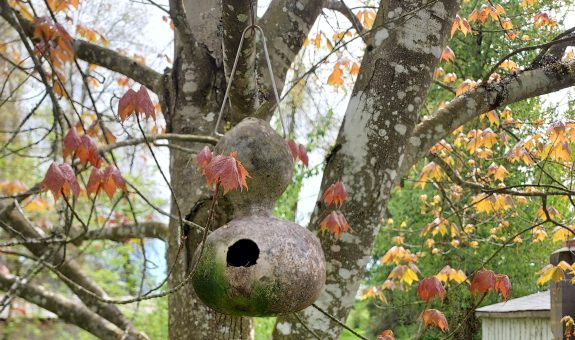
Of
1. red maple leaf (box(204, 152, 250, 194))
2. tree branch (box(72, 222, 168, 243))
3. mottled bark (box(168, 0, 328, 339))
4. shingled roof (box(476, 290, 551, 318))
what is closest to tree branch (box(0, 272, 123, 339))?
tree branch (box(72, 222, 168, 243))

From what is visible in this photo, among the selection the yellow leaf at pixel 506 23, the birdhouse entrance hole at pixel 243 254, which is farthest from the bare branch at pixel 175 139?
the yellow leaf at pixel 506 23

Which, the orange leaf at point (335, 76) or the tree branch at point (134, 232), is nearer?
the tree branch at point (134, 232)

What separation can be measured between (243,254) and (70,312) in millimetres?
2800

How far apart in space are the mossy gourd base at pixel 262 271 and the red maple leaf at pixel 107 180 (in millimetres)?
955

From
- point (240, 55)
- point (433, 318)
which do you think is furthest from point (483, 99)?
point (240, 55)

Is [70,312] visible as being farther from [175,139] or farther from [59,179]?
[175,139]

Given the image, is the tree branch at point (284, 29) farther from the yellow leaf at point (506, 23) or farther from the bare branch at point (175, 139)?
the yellow leaf at point (506, 23)

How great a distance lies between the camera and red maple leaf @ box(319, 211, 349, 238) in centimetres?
239

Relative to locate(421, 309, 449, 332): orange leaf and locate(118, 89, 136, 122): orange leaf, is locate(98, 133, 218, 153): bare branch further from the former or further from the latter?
locate(421, 309, 449, 332): orange leaf

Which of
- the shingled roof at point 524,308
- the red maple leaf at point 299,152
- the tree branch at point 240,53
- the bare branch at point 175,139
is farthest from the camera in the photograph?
the shingled roof at point 524,308

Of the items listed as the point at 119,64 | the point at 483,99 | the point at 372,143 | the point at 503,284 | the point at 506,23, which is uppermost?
the point at 506,23

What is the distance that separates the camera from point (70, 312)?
13.0 feet

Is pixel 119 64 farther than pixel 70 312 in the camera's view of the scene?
No

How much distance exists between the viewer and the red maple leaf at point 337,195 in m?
2.45
